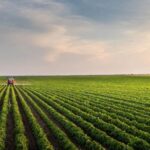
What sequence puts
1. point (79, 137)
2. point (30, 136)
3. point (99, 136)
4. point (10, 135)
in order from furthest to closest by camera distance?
point (10, 135) < point (30, 136) < point (99, 136) < point (79, 137)

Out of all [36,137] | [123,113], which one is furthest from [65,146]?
[123,113]

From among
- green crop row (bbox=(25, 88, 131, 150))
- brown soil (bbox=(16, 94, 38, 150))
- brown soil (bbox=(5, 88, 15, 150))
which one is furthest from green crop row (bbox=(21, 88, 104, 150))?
brown soil (bbox=(5, 88, 15, 150))

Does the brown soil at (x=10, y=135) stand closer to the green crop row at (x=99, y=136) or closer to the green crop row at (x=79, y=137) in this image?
the green crop row at (x=79, y=137)

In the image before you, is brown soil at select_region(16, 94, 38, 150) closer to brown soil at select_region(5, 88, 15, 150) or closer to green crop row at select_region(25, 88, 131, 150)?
brown soil at select_region(5, 88, 15, 150)

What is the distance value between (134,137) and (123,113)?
8.22 metres

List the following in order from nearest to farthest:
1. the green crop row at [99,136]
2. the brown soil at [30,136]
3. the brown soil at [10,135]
A: 1. the green crop row at [99,136]
2. the brown soil at [30,136]
3. the brown soil at [10,135]

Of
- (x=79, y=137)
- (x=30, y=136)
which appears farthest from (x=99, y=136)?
(x=30, y=136)

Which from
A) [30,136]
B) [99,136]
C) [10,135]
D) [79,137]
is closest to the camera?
[79,137]

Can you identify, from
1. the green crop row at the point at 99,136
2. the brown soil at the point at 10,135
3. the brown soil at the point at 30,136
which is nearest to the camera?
the green crop row at the point at 99,136

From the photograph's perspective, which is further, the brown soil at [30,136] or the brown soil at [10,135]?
the brown soil at [10,135]

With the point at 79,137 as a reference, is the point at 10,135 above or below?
below

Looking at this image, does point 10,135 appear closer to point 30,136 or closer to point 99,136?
point 30,136

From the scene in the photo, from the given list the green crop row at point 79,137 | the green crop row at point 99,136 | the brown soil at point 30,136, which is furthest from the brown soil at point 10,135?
the green crop row at point 99,136

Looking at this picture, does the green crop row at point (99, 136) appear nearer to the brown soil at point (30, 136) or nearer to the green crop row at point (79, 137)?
the green crop row at point (79, 137)
